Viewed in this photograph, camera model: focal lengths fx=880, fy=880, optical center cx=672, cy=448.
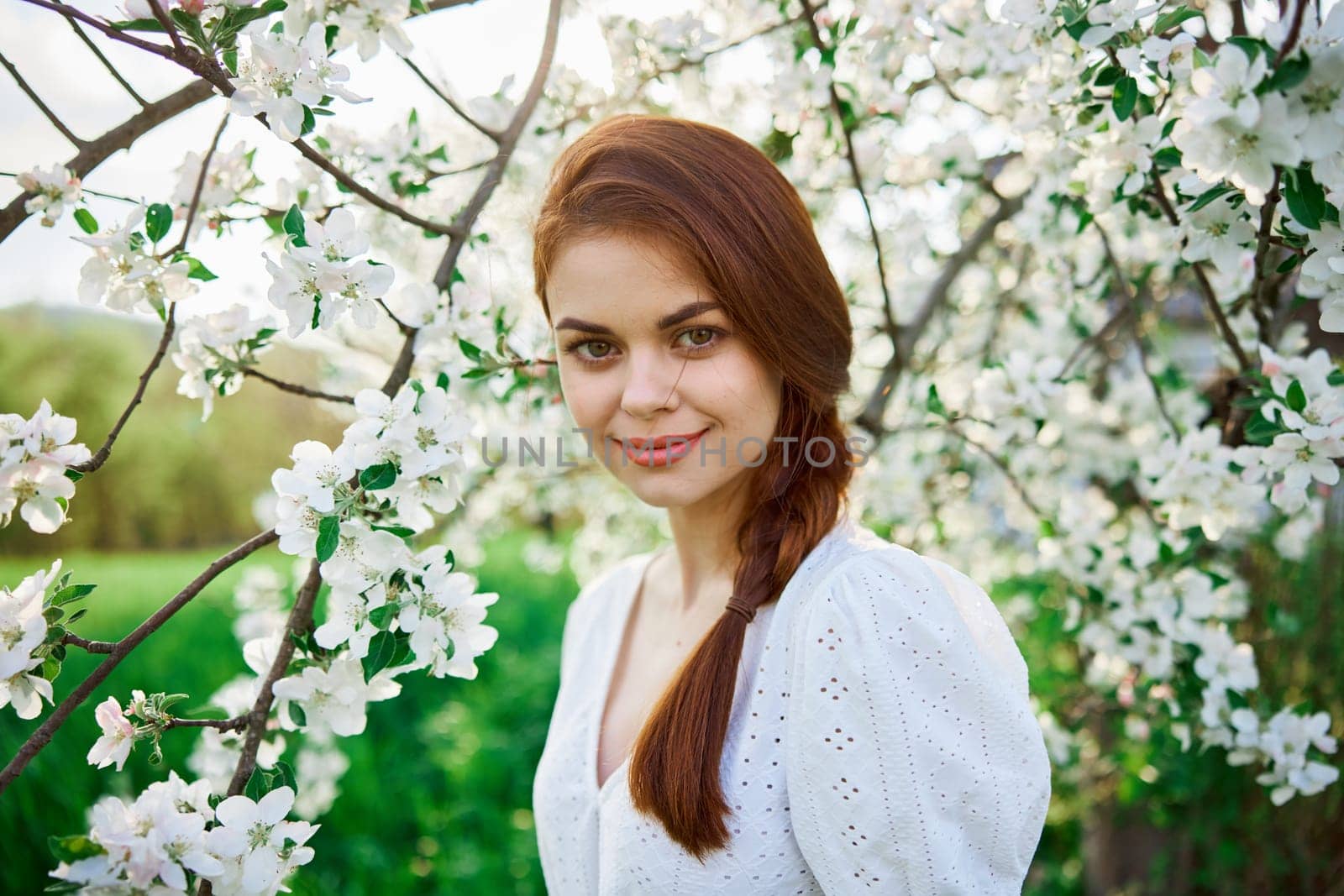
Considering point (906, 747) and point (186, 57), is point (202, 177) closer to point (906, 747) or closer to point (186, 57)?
point (186, 57)

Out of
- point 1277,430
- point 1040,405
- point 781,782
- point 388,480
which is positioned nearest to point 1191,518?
point 1040,405

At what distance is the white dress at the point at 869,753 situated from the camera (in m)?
1.00

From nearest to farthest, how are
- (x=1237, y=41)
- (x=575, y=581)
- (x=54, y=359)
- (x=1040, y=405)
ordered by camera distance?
1. (x=1237, y=41)
2. (x=1040, y=405)
3. (x=54, y=359)
4. (x=575, y=581)

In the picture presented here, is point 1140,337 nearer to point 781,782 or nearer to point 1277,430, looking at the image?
point 1277,430

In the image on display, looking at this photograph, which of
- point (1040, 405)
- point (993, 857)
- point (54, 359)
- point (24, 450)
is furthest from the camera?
point (54, 359)

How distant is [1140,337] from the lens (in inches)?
80.3

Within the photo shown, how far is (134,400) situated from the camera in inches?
41.1

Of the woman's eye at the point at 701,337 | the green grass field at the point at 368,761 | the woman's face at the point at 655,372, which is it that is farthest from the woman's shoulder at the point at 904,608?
the green grass field at the point at 368,761

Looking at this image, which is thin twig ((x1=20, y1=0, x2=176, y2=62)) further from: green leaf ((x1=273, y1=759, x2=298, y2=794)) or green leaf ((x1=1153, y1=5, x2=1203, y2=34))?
green leaf ((x1=1153, y1=5, x2=1203, y2=34))

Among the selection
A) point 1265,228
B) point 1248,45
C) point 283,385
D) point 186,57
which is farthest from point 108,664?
point 1265,228

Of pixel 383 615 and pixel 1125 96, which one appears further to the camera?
pixel 1125 96

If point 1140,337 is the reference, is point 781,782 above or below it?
below

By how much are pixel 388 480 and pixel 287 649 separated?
274mm

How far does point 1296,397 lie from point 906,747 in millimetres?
719
